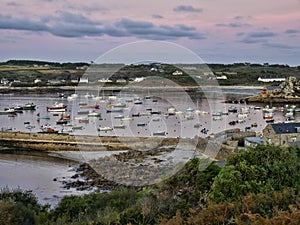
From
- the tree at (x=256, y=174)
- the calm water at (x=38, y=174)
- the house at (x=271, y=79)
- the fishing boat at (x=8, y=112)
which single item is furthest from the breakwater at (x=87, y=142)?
the house at (x=271, y=79)

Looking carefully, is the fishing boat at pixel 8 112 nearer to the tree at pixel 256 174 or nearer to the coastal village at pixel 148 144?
the coastal village at pixel 148 144

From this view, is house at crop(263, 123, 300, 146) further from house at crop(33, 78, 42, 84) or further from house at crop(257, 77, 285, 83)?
house at crop(33, 78, 42, 84)

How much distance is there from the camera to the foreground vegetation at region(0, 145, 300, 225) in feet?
20.9

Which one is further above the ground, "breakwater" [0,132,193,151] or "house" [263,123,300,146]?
"house" [263,123,300,146]

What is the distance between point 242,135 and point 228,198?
20367mm

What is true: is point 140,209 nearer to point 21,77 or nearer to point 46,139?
point 46,139

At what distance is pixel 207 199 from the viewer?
840 cm

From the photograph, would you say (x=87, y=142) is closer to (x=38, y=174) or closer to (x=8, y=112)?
(x=38, y=174)

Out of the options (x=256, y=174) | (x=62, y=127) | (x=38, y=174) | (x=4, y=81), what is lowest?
(x=38, y=174)

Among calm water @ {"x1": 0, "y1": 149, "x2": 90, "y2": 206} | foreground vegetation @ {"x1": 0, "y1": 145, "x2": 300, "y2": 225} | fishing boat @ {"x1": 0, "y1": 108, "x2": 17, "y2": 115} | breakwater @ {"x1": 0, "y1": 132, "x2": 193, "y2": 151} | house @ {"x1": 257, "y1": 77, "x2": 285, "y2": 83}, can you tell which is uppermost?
house @ {"x1": 257, "y1": 77, "x2": 285, "y2": 83}

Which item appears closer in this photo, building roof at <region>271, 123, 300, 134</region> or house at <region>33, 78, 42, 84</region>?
building roof at <region>271, 123, 300, 134</region>

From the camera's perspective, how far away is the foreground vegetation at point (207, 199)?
6383 mm

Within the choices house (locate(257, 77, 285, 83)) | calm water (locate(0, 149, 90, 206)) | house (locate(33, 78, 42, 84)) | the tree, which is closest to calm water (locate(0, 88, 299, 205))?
calm water (locate(0, 149, 90, 206))

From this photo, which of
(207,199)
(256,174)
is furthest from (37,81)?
(207,199)
